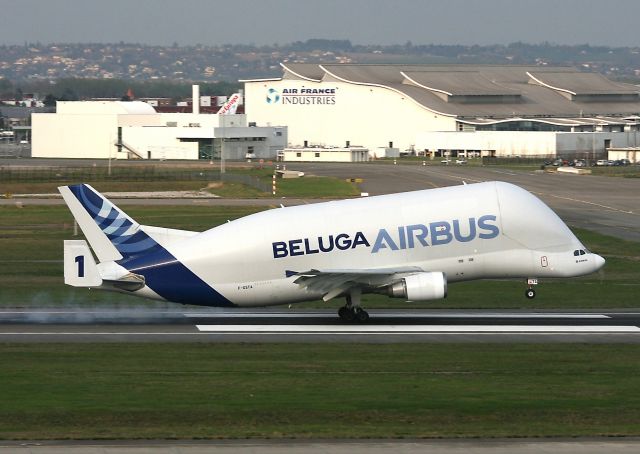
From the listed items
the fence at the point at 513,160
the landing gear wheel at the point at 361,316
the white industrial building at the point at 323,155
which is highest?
the white industrial building at the point at 323,155

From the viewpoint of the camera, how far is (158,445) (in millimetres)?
26078

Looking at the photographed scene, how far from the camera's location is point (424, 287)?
140ft

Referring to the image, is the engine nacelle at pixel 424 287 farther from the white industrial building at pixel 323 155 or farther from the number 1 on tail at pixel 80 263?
the white industrial building at pixel 323 155

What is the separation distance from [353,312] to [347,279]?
82.2 inches

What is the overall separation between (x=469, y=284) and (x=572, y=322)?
11678 millimetres

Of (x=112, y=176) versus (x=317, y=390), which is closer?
(x=317, y=390)

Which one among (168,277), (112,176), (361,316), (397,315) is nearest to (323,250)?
(361,316)

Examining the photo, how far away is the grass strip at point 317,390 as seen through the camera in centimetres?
2798

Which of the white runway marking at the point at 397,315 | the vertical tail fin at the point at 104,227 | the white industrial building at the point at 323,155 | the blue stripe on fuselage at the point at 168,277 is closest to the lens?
the vertical tail fin at the point at 104,227

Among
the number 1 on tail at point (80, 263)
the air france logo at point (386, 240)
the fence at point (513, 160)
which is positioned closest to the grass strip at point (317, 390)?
the number 1 on tail at point (80, 263)

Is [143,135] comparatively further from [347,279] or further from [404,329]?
[404,329]

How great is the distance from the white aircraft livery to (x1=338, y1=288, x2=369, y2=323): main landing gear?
0.52m

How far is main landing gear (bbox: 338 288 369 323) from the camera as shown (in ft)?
146

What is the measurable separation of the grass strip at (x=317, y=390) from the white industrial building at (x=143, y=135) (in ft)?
477
